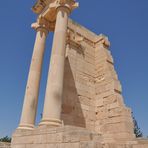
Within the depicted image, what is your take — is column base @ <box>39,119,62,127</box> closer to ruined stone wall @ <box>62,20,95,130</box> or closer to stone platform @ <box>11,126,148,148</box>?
stone platform @ <box>11,126,148,148</box>

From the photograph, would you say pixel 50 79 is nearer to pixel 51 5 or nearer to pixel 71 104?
pixel 71 104

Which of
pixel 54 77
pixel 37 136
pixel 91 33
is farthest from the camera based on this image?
pixel 91 33

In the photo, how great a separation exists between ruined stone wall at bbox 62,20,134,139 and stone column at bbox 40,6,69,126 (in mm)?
2606

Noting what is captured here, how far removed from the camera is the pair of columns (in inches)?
393

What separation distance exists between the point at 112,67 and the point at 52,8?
7.12 metres

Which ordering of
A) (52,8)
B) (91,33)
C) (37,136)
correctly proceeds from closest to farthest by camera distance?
(37,136) → (52,8) → (91,33)

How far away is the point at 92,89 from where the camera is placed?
15586mm

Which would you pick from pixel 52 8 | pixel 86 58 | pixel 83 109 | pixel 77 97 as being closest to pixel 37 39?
pixel 52 8

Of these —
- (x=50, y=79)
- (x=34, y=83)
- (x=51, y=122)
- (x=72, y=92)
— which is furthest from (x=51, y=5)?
(x=51, y=122)

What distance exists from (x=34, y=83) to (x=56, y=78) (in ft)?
10.9

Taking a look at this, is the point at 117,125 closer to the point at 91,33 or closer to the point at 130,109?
the point at 130,109

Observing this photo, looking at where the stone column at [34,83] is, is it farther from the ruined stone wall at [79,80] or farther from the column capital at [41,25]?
the ruined stone wall at [79,80]

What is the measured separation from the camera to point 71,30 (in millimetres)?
16031

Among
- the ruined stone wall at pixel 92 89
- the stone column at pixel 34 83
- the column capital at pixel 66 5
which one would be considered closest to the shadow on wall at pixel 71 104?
the ruined stone wall at pixel 92 89
